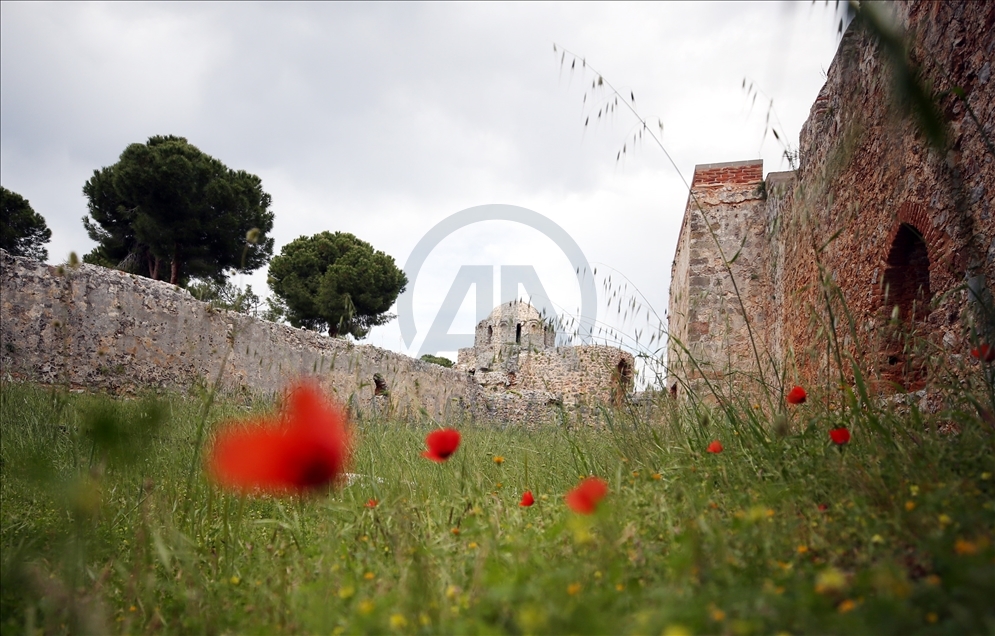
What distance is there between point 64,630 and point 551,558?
4.38 feet

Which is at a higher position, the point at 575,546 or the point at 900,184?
the point at 900,184

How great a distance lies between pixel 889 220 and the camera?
4.02 m

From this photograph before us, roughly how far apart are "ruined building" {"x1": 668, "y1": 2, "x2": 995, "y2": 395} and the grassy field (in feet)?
1.72

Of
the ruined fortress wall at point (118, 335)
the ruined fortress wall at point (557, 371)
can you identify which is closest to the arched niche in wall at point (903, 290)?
the ruined fortress wall at point (118, 335)

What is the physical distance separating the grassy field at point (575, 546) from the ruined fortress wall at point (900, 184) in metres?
0.66

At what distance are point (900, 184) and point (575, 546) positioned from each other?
356cm

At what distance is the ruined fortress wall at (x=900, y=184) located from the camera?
2875mm

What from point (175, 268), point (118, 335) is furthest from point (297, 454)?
point (175, 268)

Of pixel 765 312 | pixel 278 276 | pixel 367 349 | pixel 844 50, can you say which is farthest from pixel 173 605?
pixel 278 276

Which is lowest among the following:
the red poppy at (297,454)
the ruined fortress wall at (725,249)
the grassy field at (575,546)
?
the grassy field at (575,546)

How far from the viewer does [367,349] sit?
11.5 meters

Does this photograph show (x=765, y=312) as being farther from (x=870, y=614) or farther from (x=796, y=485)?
(x=870, y=614)

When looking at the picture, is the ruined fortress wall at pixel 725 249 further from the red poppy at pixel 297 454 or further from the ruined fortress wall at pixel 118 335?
the red poppy at pixel 297 454

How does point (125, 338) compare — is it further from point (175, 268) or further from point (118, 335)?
point (175, 268)
